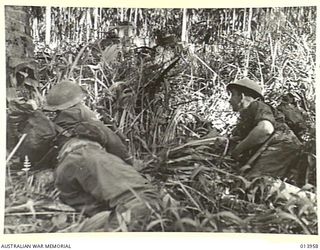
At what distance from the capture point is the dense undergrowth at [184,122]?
1.83ft

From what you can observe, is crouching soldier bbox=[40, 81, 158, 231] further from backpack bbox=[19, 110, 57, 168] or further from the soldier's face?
the soldier's face

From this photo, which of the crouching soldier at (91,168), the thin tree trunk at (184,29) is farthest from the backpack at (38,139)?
the thin tree trunk at (184,29)

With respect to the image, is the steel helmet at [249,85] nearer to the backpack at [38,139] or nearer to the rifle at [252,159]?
the rifle at [252,159]

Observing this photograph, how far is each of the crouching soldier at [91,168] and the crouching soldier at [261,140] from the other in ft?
0.35

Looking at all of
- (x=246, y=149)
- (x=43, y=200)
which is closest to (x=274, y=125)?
(x=246, y=149)

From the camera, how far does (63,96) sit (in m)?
0.57

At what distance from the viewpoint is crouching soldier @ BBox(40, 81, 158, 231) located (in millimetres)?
551

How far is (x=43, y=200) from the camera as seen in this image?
1.82 feet

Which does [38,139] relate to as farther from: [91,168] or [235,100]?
[235,100]

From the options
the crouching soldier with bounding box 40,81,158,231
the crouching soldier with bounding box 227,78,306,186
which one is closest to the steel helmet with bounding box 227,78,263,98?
the crouching soldier with bounding box 227,78,306,186

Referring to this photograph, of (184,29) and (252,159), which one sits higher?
(184,29)

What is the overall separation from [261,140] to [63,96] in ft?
0.70

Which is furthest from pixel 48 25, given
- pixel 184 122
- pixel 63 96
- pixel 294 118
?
pixel 294 118

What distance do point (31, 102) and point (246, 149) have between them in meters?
0.23
